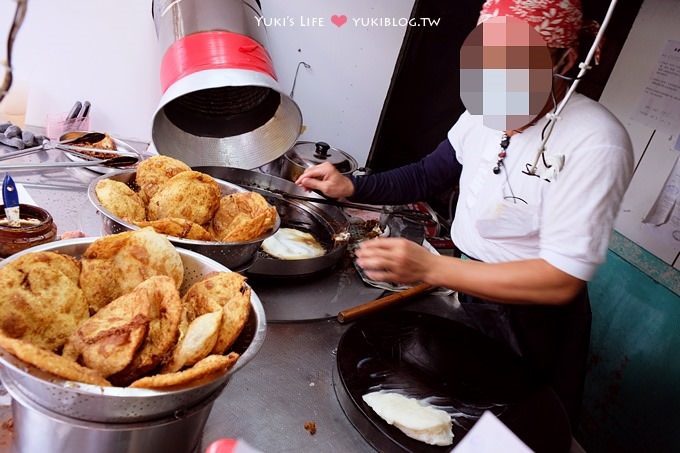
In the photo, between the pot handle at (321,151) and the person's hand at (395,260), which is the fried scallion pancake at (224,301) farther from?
the pot handle at (321,151)

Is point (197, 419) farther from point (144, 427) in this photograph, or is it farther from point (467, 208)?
point (467, 208)

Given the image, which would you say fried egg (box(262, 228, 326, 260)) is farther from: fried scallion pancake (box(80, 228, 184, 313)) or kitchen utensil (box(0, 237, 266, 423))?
kitchen utensil (box(0, 237, 266, 423))

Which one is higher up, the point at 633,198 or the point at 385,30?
the point at 385,30

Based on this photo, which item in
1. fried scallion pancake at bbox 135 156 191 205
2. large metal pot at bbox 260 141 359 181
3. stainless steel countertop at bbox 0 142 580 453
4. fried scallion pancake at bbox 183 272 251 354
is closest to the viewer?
fried scallion pancake at bbox 183 272 251 354

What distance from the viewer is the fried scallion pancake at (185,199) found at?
1.39m

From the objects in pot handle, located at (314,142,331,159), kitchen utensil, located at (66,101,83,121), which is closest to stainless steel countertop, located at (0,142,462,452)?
kitchen utensil, located at (66,101,83,121)

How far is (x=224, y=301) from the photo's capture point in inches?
38.6

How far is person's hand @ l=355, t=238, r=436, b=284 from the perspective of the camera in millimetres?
1342

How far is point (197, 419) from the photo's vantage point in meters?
0.90

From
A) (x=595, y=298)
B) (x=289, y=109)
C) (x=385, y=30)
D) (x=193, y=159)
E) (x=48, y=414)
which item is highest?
(x=385, y=30)

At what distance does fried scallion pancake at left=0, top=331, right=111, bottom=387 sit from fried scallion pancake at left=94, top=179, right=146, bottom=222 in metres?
0.61

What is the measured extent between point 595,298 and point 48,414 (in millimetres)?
2838

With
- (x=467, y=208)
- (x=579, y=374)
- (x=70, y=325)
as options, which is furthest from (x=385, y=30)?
(x=70, y=325)

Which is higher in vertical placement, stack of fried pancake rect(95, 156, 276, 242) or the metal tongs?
stack of fried pancake rect(95, 156, 276, 242)
